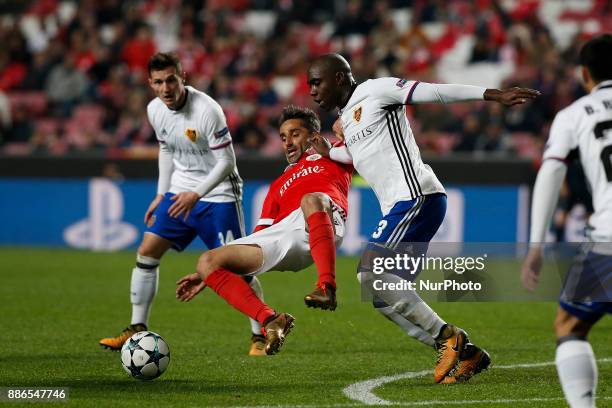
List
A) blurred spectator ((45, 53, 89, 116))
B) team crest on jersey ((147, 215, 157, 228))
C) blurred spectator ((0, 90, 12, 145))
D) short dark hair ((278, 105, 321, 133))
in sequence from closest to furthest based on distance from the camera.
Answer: short dark hair ((278, 105, 321, 133)) < team crest on jersey ((147, 215, 157, 228)) < blurred spectator ((0, 90, 12, 145)) < blurred spectator ((45, 53, 89, 116))

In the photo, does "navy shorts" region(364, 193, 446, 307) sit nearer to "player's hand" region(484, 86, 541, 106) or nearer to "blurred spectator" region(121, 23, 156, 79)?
"player's hand" region(484, 86, 541, 106)

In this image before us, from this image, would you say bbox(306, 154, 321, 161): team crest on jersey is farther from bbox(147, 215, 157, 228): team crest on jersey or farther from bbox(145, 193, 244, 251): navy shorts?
bbox(147, 215, 157, 228): team crest on jersey

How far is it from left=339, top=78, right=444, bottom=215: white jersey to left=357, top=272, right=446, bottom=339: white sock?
436mm

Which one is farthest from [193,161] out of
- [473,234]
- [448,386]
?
[473,234]

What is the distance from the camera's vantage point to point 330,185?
721 cm

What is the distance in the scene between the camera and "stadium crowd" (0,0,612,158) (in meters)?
17.7

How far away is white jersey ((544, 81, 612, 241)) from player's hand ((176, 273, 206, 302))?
8.96ft

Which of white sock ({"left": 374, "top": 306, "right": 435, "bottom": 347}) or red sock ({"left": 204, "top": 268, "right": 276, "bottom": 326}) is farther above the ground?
red sock ({"left": 204, "top": 268, "right": 276, "bottom": 326})

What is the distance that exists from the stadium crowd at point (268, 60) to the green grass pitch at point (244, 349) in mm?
5124

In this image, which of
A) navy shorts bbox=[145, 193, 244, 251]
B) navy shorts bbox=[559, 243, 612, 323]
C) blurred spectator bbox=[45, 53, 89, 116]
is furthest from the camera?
blurred spectator bbox=[45, 53, 89, 116]

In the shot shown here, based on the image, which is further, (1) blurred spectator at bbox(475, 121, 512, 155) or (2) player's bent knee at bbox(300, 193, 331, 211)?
(1) blurred spectator at bbox(475, 121, 512, 155)

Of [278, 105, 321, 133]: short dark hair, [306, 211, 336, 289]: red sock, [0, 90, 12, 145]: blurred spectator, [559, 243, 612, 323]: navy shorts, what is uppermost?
[0, 90, 12, 145]: blurred spectator

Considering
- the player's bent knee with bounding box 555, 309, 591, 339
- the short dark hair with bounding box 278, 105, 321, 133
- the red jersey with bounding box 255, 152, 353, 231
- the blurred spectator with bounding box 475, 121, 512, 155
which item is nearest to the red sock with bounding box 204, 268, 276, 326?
the red jersey with bounding box 255, 152, 353, 231

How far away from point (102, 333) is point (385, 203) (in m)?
3.25
